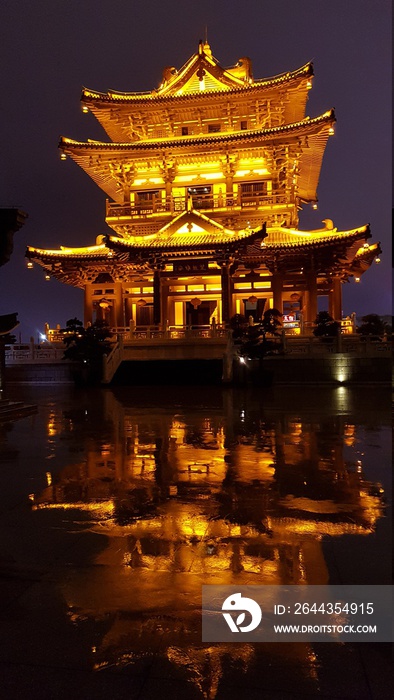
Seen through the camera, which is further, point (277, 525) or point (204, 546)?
point (277, 525)

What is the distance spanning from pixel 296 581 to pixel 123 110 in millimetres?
29747

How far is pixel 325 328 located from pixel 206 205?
1029 cm

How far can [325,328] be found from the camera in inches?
835

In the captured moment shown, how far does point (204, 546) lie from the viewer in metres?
3.32

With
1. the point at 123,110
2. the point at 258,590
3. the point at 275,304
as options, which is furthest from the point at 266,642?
the point at 123,110

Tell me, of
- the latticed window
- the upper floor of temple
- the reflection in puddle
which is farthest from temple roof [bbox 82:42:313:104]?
the reflection in puddle

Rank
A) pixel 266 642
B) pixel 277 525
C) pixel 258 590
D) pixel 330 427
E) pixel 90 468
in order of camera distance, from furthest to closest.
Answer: pixel 330 427 → pixel 90 468 → pixel 277 525 → pixel 258 590 → pixel 266 642

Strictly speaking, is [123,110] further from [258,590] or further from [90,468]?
[258,590]

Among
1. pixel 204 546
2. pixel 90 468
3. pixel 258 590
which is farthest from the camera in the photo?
pixel 90 468

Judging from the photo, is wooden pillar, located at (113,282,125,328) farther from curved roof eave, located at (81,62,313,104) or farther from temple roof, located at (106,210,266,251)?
curved roof eave, located at (81,62,313,104)

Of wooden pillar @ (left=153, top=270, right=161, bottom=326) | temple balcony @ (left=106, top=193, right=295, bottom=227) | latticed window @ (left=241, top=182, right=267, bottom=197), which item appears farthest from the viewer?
latticed window @ (left=241, top=182, right=267, bottom=197)

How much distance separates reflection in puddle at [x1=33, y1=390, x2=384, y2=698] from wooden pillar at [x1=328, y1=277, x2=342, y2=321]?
1951cm

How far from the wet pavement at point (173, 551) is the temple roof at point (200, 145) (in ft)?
69.3

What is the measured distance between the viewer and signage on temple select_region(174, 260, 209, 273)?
82.8 feet
